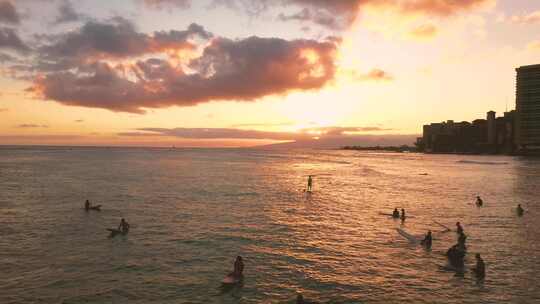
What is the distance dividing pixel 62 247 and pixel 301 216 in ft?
82.8

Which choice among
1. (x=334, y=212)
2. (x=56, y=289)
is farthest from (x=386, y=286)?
(x=334, y=212)

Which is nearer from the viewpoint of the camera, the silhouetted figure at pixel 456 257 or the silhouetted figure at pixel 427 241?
the silhouetted figure at pixel 456 257

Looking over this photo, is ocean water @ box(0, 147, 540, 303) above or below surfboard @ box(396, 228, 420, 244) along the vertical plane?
below

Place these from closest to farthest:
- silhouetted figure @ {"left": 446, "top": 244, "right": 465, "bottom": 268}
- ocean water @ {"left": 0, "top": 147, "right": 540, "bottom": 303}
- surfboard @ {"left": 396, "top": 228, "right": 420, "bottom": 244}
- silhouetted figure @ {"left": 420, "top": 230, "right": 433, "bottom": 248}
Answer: ocean water @ {"left": 0, "top": 147, "right": 540, "bottom": 303} < silhouetted figure @ {"left": 446, "top": 244, "right": 465, "bottom": 268} < silhouetted figure @ {"left": 420, "top": 230, "right": 433, "bottom": 248} < surfboard @ {"left": 396, "top": 228, "right": 420, "bottom": 244}

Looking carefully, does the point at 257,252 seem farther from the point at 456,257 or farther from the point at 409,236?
the point at 456,257

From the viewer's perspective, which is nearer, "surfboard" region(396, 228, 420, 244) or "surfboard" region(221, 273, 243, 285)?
"surfboard" region(221, 273, 243, 285)

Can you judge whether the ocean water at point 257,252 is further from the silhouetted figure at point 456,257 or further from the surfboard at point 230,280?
the silhouetted figure at point 456,257

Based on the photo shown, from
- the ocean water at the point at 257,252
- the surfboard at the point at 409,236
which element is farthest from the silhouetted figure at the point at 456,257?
the surfboard at the point at 409,236

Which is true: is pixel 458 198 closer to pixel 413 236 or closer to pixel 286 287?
pixel 413 236

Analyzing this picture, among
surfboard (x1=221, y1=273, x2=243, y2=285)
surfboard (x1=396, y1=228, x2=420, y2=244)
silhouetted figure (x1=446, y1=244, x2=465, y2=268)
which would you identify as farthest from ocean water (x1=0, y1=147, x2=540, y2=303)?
silhouetted figure (x1=446, y1=244, x2=465, y2=268)

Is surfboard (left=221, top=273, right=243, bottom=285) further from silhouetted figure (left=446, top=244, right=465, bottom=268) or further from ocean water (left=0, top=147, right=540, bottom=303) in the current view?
silhouetted figure (left=446, top=244, right=465, bottom=268)

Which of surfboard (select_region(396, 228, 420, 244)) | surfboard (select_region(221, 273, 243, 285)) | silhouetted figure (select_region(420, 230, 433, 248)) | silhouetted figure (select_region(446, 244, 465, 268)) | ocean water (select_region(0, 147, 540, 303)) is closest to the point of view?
ocean water (select_region(0, 147, 540, 303))

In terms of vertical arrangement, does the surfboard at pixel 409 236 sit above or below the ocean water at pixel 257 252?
above

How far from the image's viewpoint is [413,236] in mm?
34406
